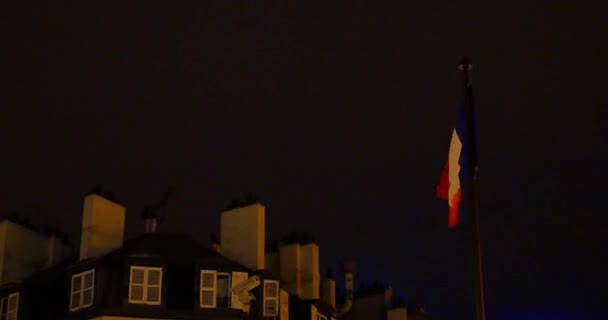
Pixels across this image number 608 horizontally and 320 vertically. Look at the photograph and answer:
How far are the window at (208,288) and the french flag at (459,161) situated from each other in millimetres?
15700

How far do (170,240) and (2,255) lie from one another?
803 centimetres

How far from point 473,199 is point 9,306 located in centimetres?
2403

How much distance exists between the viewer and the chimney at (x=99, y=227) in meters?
39.6

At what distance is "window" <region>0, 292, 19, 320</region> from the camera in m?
39.7

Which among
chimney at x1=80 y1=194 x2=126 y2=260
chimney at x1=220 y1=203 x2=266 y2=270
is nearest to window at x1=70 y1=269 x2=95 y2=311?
chimney at x1=80 y1=194 x2=126 y2=260

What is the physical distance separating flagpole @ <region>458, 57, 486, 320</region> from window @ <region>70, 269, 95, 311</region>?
18667mm

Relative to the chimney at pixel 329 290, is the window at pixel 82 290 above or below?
below

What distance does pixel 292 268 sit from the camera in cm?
4503

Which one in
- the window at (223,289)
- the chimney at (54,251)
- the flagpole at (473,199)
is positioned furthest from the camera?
the chimney at (54,251)

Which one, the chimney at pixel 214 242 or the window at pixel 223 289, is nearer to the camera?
the window at pixel 223 289

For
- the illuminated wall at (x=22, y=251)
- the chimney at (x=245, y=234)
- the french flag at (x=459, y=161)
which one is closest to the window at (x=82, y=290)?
the illuminated wall at (x=22, y=251)

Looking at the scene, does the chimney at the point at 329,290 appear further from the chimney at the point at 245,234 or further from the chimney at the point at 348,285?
the chimney at the point at 245,234

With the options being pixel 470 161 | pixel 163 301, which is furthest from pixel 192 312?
pixel 470 161

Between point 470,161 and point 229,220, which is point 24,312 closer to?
point 229,220
